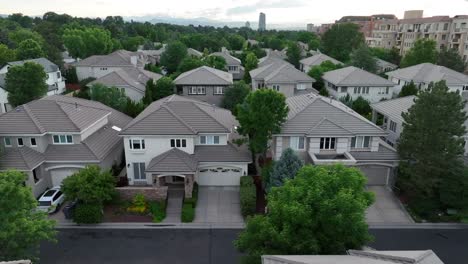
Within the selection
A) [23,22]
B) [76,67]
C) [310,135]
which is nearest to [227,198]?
[310,135]

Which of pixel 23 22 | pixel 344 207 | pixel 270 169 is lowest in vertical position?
pixel 270 169

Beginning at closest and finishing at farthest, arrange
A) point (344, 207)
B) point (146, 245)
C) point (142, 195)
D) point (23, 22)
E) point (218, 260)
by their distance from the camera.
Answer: point (344, 207)
point (218, 260)
point (146, 245)
point (142, 195)
point (23, 22)

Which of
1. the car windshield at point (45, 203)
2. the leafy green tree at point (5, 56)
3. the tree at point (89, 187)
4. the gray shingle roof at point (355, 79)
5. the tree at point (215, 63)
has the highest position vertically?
the leafy green tree at point (5, 56)

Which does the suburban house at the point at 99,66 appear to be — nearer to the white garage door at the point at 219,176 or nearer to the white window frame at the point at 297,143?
the white garage door at the point at 219,176

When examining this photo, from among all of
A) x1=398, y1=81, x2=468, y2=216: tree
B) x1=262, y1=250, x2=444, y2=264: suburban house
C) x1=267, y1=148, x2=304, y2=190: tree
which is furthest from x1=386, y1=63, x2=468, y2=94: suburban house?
x1=262, y1=250, x2=444, y2=264: suburban house

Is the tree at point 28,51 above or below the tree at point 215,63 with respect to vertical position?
above

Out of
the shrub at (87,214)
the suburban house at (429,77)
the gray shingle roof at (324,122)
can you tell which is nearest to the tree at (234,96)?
the gray shingle roof at (324,122)

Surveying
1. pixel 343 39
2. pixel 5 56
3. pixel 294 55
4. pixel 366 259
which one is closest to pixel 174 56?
pixel 294 55

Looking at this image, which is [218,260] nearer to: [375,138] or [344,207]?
[344,207]

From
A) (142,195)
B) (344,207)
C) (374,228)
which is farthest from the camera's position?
(142,195)
